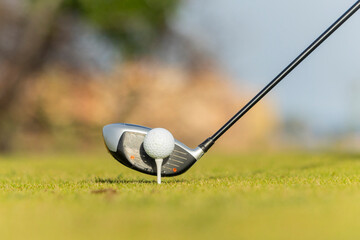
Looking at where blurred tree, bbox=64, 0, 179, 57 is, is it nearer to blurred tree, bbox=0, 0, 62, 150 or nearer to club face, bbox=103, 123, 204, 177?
blurred tree, bbox=0, 0, 62, 150

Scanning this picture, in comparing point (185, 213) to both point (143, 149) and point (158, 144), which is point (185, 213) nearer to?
point (158, 144)

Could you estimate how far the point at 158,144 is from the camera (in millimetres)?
3717

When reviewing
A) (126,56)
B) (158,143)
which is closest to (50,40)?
(126,56)

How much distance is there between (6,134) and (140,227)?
12.7 m

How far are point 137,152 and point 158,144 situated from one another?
28cm

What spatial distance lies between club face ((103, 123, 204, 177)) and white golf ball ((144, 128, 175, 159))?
0.15 metres

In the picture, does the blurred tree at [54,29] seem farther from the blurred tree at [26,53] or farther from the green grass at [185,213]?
the green grass at [185,213]

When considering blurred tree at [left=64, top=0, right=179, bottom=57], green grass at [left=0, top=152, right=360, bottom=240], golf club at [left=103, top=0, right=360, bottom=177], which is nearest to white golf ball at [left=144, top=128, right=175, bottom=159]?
golf club at [left=103, top=0, right=360, bottom=177]

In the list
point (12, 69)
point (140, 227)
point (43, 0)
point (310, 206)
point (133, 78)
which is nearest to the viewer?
point (140, 227)

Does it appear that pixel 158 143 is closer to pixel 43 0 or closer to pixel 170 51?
pixel 43 0

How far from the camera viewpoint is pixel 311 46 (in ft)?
13.3

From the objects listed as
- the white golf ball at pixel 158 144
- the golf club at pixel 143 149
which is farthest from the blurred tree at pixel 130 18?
the white golf ball at pixel 158 144

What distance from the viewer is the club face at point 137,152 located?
12.8 ft

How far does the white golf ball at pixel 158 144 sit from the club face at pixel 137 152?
154 millimetres
